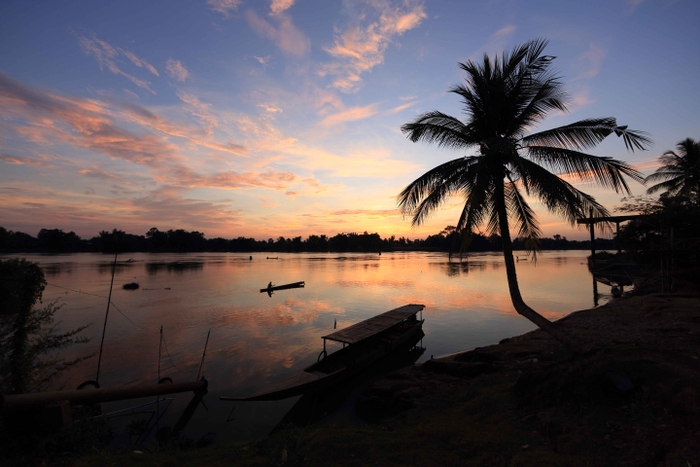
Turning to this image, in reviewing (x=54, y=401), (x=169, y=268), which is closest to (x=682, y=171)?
(x=54, y=401)

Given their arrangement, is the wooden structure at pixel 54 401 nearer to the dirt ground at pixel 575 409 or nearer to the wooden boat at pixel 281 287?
the dirt ground at pixel 575 409

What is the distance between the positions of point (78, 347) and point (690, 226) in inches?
1646

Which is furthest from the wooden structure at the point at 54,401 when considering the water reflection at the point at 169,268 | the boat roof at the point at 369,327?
the water reflection at the point at 169,268

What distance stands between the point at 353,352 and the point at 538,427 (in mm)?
10447

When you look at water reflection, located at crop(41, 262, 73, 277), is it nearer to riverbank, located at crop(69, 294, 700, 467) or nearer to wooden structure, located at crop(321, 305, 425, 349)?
wooden structure, located at crop(321, 305, 425, 349)

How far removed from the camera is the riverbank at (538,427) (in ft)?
18.1

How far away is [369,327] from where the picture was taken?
17797 mm

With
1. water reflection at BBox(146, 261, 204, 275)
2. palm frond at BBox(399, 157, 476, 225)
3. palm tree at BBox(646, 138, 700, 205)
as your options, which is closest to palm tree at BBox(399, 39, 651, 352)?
palm frond at BBox(399, 157, 476, 225)

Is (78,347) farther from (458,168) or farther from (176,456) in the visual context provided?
(458,168)

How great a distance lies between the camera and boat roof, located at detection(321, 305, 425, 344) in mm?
15328

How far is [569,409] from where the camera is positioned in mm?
6863

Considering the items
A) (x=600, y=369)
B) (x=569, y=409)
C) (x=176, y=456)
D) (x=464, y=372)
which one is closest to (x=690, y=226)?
(x=464, y=372)

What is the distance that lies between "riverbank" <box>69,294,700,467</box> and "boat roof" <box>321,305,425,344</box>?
464 cm

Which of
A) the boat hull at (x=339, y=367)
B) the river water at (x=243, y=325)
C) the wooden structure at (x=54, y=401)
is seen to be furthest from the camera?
the river water at (x=243, y=325)
